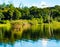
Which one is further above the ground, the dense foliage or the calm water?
the dense foliage

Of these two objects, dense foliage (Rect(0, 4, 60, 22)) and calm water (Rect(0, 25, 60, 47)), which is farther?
dense foliage (Rect(0, 4, 60, 22))

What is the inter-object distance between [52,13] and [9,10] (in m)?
21.1

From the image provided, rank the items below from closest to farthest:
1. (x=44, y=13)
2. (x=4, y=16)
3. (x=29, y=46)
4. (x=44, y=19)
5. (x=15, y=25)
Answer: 1. (x=29, y=46)
2. (x=15, y=25)
3. (x=4, y=16)
4. (x=44, y=19)
5. (x=44, y=13)

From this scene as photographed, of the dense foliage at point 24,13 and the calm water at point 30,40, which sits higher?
the dense foliage at point 24,13

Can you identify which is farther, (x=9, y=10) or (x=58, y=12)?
(x=58, y=12)

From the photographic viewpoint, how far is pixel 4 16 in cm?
6588

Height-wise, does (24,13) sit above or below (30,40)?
above

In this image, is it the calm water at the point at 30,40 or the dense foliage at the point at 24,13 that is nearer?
the calm water at the point at 30,40

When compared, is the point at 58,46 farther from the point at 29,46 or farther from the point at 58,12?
the point at 58,12

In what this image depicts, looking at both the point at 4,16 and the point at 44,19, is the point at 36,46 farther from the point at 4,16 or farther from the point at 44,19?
the point at 44,19

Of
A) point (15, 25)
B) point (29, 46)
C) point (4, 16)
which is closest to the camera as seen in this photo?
point (29, 46)

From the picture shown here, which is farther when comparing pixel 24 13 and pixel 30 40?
pixel 24 13

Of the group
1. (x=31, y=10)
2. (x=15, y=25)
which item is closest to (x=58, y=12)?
(x=31, y=10)

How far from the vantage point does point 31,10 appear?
80938 millimetres
